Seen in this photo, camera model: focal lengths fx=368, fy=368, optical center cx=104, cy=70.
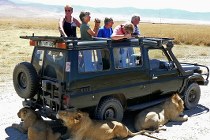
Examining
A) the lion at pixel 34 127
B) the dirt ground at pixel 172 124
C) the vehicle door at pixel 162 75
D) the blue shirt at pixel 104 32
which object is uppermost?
the blue shirt at pixel 104 32

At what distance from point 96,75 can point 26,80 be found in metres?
1.36

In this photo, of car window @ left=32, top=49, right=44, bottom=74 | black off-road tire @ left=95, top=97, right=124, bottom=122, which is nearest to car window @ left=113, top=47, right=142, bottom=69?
black off-road tire @ left=95, top=97, right=124, bottom=122

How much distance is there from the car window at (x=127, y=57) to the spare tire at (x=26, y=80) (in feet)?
5.28

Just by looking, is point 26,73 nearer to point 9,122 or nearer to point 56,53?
point 56,53

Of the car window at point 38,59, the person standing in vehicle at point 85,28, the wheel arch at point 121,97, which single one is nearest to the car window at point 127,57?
the wheel arch at point 121,97

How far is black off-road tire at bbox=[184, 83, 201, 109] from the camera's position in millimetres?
8992

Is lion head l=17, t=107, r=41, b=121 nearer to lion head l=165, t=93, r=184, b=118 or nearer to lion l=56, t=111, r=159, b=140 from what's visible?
lion l=56, t=111, r=159, b=140

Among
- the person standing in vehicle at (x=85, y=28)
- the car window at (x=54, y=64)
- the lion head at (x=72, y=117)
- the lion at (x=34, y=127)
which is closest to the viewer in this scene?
the lion head at (x=72, y=117)

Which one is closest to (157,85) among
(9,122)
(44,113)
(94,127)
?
(94,127)

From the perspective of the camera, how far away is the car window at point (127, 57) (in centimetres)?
733

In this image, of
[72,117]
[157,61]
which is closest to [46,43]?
[72,117]

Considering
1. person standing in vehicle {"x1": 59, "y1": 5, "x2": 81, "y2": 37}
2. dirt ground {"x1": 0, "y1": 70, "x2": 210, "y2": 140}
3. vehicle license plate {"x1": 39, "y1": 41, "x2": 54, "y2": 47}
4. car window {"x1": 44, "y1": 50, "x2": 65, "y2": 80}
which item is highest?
person standing in vehicle {"x1": 59, "y1": 5, "x2": 81, "y2": 37}

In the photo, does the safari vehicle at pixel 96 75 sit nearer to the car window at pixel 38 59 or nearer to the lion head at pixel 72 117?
the car window at pixel 38 59

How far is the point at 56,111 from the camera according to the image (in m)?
6.61
